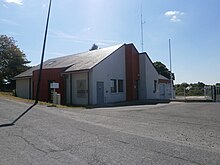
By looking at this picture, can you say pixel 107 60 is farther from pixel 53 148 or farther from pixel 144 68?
pixel 53 148

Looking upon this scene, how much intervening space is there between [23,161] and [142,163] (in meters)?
2.67

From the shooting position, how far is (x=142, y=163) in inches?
215

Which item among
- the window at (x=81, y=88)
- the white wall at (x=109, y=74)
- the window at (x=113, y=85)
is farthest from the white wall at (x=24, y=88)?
the white wall at (x=109, y=74)

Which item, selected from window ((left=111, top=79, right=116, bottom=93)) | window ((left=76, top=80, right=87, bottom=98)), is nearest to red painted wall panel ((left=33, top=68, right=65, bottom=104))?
window ((left=76, top=80, right=87, bottom=98))

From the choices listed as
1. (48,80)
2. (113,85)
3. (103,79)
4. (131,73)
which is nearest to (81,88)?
(103,79)

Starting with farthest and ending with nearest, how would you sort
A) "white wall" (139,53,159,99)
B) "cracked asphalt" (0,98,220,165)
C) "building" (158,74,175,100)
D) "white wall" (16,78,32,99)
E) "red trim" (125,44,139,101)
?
1. "building" (158,74,175,100)
2. "white wall" (16,78,32,99)
3. "white wall" (139,53,159,99)
4. "red trim" (125,44,139,101)
5. "cracked asphalt" (0,98,220,165)

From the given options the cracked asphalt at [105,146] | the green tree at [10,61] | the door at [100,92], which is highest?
the green tree at [10,61]

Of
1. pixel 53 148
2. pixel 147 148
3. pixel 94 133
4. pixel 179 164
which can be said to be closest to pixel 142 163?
pixel 179 164

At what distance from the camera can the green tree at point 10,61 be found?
154 ft

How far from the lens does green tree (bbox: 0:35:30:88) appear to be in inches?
1845

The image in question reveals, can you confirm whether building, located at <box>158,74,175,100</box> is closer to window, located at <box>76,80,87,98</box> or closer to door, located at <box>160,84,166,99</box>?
door, located at <box>160,84,166,99</box>

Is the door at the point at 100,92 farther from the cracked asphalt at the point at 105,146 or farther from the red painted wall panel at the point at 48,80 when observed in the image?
the cracked asphalt at the point at 105,146

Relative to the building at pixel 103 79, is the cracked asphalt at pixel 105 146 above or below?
below

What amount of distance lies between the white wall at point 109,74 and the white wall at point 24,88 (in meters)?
12.6
